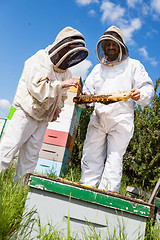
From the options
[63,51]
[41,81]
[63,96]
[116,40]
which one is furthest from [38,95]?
[116,40]

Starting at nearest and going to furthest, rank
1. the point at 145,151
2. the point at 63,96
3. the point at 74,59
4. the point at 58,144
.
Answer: the point at 74,59
the point at 63,96
the point at 58,144
the point at 145,151

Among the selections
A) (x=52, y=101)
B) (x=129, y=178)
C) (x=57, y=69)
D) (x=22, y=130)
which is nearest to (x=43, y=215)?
(x=22, y=130)

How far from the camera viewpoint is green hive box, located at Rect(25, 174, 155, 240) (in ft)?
5.09

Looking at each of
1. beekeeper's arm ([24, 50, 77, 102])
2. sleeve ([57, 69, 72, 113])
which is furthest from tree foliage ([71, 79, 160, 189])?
beekeeper's arm ([24, 50, 77, 102])

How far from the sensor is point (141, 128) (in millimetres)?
5824

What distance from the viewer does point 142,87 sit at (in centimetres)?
290

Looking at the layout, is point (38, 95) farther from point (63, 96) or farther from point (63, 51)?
point (63, 51)

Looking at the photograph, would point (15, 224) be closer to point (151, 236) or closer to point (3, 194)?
point (3, 194)

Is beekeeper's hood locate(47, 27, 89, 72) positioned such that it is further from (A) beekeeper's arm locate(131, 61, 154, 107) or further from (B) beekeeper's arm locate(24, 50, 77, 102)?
(A) beekeeper's arm locate(131, 61, 154, 107)

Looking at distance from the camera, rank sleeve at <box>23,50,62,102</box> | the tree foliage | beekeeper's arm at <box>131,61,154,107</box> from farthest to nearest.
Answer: the tree foliage
beekeeper's arm at <box>131,61,154,107</box>
sleeve at <box>23,50,62,102</box>

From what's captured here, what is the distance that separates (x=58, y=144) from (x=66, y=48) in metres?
1.96

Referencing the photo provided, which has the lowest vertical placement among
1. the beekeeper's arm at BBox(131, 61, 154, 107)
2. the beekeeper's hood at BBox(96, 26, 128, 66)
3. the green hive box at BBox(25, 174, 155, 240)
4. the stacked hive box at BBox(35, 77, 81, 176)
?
the green hive box at BBox(25, 174, 155, 240)

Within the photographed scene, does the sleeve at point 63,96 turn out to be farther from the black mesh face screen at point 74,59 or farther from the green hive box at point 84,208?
the green hive box at point 84,208

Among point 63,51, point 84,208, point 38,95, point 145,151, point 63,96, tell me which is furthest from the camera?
point 145,151
